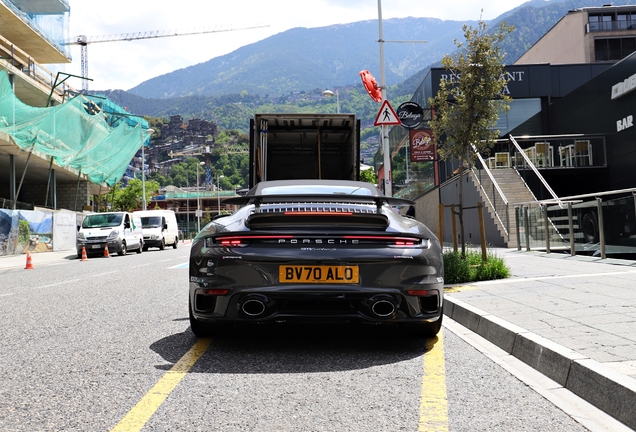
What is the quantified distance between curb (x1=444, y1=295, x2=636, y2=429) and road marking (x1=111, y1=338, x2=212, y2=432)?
7.67 feet

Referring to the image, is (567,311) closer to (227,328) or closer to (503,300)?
(503,300)

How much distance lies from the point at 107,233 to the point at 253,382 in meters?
21.8

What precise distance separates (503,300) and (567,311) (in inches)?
Result: 39.7

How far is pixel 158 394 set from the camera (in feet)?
12.0

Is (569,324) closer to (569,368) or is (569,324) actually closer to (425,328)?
(425,328)

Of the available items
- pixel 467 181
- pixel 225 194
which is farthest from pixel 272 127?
pixel 225 194

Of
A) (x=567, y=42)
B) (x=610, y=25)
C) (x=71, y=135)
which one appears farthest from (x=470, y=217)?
(x=610, y=25)

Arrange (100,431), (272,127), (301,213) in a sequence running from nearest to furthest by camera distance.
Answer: (100,431) → (301,213) → (272,127)

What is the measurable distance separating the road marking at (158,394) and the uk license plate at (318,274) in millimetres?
894

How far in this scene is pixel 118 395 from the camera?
365 cm

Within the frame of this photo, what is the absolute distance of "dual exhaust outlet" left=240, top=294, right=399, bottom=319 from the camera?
4504 millimetres

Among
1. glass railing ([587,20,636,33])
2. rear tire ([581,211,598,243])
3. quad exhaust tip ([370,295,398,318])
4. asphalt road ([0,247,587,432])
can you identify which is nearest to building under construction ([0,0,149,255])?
rear tire ([581,211,598,243])

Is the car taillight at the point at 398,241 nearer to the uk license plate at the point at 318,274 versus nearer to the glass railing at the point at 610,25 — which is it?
the uk license plate at the point at 318,274

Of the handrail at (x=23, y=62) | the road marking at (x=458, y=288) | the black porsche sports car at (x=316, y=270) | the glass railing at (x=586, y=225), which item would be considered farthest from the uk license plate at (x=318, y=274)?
the handrail at (x=23, y=62)
